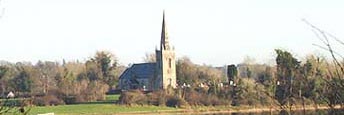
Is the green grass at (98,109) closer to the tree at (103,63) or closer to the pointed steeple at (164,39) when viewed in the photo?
the tree at (103,63)

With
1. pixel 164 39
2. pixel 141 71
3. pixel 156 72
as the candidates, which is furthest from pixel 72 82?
pixel 164 39

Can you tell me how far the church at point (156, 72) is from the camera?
96875 millimetres

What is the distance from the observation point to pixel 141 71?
103188 millimetres

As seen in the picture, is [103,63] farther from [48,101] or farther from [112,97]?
[48,101]

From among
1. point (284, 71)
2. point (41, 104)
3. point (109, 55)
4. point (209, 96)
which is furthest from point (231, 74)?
point (284, 71)

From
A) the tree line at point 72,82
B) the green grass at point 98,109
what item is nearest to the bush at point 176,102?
the green grass at point 98,109

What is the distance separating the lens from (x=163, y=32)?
339ft

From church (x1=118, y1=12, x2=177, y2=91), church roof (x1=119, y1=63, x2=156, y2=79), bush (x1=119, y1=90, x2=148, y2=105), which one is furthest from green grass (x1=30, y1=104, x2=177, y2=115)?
church roof (x1=119, y1=63, x2=156, y2=79)

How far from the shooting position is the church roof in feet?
334

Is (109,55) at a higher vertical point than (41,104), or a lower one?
higher

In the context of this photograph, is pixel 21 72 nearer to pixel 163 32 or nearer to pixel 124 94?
pixel 124 94

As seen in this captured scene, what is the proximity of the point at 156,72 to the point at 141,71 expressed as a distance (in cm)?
322

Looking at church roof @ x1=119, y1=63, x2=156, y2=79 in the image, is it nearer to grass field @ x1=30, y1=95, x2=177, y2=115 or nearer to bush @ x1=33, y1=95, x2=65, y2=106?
bush @ x1=33, y1=95, x2=65, y2=106

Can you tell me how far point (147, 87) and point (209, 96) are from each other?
25.5 meters
